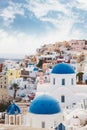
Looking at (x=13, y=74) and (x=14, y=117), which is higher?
(x=13, y=74)

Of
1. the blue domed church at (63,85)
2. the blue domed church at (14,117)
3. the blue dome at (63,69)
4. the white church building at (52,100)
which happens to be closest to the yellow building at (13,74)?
the white church building at (52,100)

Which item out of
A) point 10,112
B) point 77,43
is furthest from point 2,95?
point 77,43

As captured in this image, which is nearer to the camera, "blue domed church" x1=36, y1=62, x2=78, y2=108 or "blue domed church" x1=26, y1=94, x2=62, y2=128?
"blue domed church" x1=26, y1=94, x2=62, y2=128

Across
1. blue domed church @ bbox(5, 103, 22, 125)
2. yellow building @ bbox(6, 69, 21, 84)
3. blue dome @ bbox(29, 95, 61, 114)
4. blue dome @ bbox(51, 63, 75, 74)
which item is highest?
yellow building @ bbox(6, 69, 21, 84)

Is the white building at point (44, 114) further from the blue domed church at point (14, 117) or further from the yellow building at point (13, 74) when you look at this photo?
the yellow building at point (13, 74)

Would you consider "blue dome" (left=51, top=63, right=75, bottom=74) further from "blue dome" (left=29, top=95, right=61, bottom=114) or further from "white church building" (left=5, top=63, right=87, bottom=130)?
"blue dome" (left=29, top=95, right=61, bottom=114)

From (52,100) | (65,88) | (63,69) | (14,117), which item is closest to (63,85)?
(65,88)

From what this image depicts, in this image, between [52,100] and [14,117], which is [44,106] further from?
[14,117]

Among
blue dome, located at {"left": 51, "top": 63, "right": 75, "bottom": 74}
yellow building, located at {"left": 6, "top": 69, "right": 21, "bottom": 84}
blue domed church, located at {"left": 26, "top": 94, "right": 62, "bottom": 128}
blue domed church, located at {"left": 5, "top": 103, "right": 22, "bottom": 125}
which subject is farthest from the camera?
yellow building, located at {"left": 6, "top": 69, "right": 21, "bottom": 84}

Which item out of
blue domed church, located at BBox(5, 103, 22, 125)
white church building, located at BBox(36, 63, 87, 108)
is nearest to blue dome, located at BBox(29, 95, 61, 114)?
blue domed church, located at BBox(5, 103, 22, 125)

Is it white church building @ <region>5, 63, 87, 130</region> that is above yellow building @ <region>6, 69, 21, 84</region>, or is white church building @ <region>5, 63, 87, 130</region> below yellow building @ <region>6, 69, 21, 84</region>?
below

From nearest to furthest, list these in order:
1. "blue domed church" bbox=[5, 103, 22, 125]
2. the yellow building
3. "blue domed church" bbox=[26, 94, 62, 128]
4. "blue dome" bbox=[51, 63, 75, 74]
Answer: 1. "blue domed church" bbox=[26, 94, 62, 128]
2. "blue domed church" bbox=[5, 103, 22, 125]
3. "blue dome" bbox=[51, 63, 75, 74]
4. the yellow building

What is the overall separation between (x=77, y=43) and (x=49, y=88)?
4337 cm

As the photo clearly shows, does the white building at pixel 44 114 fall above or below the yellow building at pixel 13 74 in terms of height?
below
